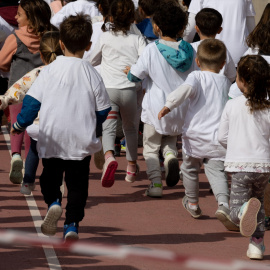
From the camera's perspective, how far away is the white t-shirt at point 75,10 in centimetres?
1241

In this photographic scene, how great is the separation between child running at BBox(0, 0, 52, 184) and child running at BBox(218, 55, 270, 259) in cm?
328

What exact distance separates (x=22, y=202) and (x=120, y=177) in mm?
1938

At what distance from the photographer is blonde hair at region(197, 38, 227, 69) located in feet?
Result: 28.9

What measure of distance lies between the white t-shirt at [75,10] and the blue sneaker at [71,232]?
5162mm

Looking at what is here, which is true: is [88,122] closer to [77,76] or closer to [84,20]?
[77,76]

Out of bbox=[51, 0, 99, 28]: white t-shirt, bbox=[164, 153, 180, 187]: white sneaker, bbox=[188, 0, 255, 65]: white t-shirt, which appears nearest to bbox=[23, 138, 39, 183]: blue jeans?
bbox=[164, 153, 180, 187]: white sneaker

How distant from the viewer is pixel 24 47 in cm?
1034

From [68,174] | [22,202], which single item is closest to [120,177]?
[22,202]

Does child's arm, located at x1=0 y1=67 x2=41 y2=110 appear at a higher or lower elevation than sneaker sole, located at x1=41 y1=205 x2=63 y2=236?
higher

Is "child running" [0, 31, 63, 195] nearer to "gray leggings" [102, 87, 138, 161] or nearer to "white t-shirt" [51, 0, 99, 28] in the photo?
"gray leggings" [102, 87, 138, 161]

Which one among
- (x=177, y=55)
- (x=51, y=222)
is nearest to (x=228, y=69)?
(x=177, y=55)

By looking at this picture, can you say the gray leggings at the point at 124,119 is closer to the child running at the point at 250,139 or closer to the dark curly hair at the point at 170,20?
the dark curly hair at the point at 170,20

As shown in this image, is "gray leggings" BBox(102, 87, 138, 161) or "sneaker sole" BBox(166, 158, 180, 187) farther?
"gray leggings" BBox(102, 87, 138, 161)

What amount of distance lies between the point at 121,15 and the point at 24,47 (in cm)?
109
